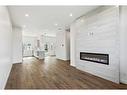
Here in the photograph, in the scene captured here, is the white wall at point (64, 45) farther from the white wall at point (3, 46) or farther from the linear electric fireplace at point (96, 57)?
the white wall at point (3, 46)

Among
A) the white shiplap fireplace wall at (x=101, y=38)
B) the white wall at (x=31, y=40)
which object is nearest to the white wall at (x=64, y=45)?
the white shiplap fireplace wall at (x=101, y=38)

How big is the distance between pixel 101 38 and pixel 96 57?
802mm

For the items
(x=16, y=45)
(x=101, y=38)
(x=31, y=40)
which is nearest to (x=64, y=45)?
(x=16, y=45)

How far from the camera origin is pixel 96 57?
476cm

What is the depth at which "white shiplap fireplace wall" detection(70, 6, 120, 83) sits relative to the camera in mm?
3891

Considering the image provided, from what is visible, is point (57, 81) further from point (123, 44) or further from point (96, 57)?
point (123, 44)

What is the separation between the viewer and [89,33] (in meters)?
5.25

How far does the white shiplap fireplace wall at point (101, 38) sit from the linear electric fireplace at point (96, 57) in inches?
5.0

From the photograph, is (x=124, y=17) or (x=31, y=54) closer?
(x=124, y=17)
